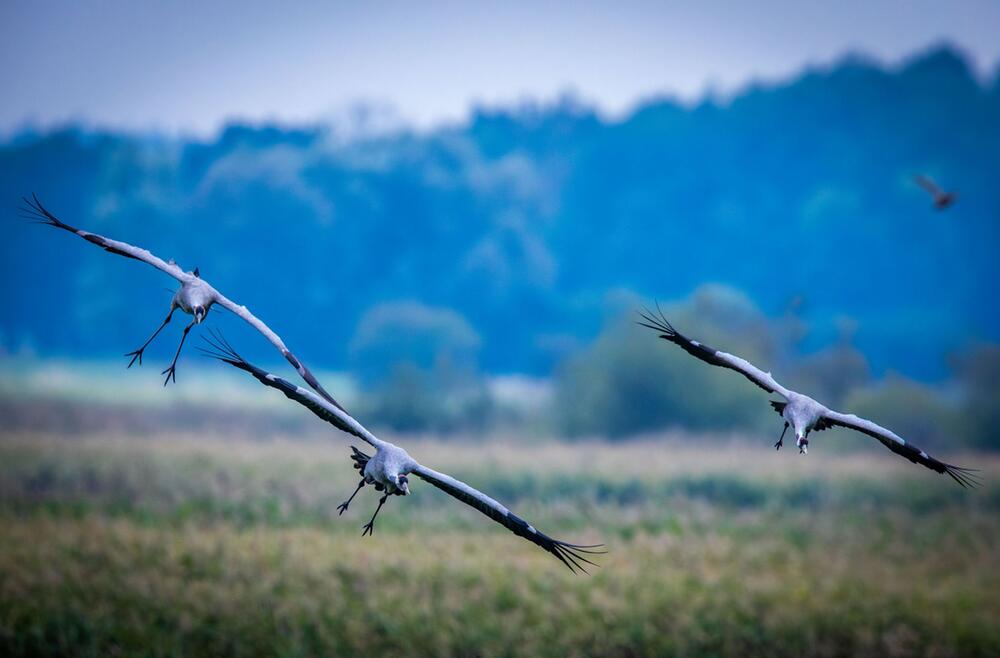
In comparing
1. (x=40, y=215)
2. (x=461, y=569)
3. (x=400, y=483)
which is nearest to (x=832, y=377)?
(x=461, y=569)

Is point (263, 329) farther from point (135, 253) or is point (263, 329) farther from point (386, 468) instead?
point (386, 468)

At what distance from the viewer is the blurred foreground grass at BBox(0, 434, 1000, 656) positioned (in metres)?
12.4

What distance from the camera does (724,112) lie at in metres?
70.8

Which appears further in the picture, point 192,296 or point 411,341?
point 411,341

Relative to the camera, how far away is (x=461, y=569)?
44.7 feet

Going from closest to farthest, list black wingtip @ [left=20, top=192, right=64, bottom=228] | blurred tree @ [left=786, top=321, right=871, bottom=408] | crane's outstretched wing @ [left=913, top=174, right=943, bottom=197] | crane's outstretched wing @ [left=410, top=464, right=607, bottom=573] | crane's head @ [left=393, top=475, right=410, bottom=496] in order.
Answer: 1. crane's outstretched wing @ [left=410, top=464, right=607, bottom=573]
2. crane's head @ [left=393, top=475, right=410, bottom=496]
3. black wingtip @ [left=20, top=192, right=64, bottom=228]
4. crane's outstretched wing @ [left=913, top=174, right=943, bottom=197]
5. blurred tree @ [left=786, top=321, right=871, bottom=408]

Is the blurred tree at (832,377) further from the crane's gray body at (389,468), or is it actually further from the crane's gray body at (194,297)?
the crane's gray body at (194,297)

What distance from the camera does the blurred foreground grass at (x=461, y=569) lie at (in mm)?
12375

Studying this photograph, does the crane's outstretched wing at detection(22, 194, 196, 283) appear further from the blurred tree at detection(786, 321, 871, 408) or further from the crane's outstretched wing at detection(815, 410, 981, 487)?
the blurred tree at detection(786, 321, 871, 408)

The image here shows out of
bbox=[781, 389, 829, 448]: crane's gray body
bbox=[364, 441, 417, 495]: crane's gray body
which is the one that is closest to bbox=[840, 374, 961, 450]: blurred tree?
bbox=[781, 389, 829, 448]: crane's gray body

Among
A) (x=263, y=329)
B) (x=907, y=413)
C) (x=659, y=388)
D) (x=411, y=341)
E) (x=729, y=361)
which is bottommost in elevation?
(x=263, y=329)

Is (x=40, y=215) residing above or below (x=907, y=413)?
below

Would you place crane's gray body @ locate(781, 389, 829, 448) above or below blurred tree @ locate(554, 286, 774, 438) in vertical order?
below

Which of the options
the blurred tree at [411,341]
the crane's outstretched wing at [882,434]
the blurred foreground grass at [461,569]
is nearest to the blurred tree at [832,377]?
the blurred foreground grass at [461,569]
